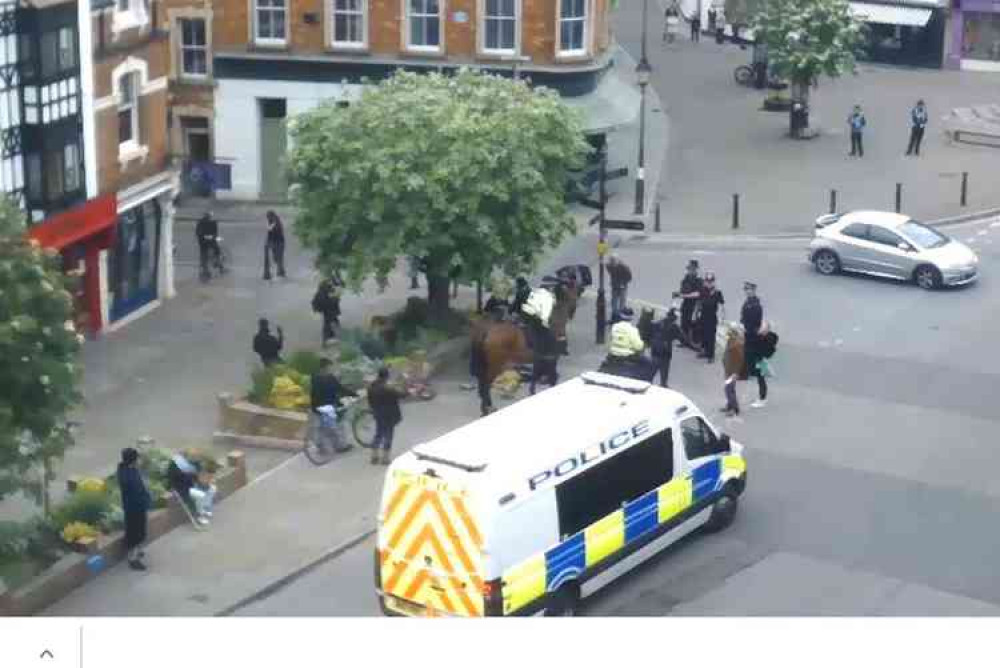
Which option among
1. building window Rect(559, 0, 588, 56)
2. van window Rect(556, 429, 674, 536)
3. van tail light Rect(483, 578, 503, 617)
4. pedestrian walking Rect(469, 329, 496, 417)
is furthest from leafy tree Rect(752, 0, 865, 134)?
van tail light Rect(483, 578, 503, 617)

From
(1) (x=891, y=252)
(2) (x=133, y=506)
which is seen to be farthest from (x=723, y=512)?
(1) (x=891, y=252)

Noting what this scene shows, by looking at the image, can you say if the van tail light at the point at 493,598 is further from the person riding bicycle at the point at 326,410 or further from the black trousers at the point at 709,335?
the black trousers at the point at 709,335

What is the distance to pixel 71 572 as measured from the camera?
2253cm

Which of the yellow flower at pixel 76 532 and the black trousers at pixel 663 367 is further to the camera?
the black trousers at pixel 663 367

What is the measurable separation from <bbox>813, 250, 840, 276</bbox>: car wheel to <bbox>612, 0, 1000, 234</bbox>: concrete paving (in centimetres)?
489

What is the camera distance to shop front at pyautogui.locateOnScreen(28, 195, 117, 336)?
3231cm

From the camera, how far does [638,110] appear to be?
163 feet

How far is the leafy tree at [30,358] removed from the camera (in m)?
20.5

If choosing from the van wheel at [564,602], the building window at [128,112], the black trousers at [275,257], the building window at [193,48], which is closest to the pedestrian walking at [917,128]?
the building window at [193,48]

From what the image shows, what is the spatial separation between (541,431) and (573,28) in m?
24.9

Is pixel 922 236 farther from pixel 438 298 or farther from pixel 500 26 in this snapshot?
pixel 500 26

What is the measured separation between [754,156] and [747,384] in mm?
21905

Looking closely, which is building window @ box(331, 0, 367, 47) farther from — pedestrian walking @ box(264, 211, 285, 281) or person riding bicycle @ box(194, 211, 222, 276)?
person riding bicycle @ box(194, 211, 222, 276)

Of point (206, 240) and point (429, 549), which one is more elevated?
point (429, 549)
